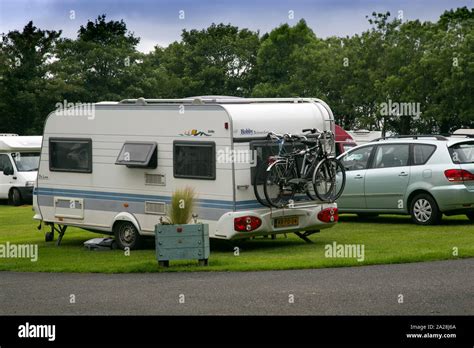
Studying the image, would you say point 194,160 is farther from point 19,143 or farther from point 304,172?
point 19,143

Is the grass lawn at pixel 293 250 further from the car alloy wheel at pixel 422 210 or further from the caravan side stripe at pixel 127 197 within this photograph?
the caravan side stripe at pixel 127 197

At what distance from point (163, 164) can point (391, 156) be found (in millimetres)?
5636

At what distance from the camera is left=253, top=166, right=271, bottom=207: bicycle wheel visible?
701 inches

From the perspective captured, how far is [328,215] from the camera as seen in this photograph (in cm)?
1919

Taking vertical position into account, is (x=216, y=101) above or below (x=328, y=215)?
above

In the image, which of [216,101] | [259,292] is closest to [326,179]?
[216,101]

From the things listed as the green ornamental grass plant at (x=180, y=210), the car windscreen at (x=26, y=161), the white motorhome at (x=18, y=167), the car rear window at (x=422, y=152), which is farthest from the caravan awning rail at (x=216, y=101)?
the car windscreen at (x=26, y=161)

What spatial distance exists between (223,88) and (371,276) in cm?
6684

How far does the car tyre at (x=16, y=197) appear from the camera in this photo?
36.6 metres

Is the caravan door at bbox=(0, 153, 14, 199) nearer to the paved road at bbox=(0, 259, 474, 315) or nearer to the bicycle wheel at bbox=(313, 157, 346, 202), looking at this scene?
the bicycle wheel at bbox=(313, 157, 346, 202)

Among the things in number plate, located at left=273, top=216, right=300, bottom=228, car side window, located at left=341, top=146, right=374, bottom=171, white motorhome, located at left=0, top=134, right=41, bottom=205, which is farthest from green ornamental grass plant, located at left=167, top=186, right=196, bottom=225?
white motorhome, located at left=0, top=134, right=41, bottom=205

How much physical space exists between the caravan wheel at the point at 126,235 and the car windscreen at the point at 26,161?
17952 millimetres

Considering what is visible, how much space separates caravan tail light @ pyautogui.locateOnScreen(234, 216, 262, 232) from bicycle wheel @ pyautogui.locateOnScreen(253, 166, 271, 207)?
307 mm

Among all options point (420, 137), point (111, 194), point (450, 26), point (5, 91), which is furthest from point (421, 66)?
point (111, 194)
